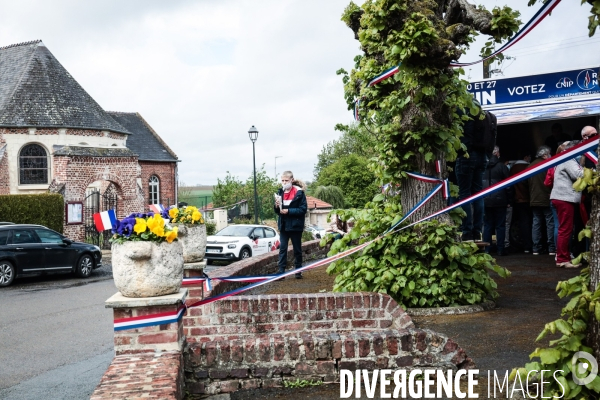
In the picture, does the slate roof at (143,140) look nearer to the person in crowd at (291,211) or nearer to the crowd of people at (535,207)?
the person in crowd at (291,211)

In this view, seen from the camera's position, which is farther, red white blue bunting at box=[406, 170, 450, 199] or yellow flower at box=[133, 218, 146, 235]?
red white blue bunting at box=[406, 170, 450, 199]

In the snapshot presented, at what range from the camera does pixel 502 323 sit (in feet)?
19.3

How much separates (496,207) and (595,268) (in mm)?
7594

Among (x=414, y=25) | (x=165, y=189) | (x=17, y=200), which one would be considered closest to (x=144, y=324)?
(x=414, y=25)

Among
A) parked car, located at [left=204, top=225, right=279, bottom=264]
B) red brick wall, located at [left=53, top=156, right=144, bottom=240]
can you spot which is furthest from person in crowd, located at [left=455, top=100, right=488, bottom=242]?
red brick wall, located at [left=53, top=156, right=144, bottom=240]

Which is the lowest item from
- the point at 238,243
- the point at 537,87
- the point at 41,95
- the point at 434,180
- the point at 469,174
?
the point at 238,243

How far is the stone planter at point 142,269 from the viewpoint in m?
4.46

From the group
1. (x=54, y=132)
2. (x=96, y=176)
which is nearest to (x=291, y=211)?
(x=96, y=176)

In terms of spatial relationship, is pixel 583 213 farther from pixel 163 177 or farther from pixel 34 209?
pixel 163 177

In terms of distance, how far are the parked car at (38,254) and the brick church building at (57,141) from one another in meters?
12.2

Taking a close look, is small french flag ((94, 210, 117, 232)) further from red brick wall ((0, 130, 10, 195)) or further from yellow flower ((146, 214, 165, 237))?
red brick wall ((0, 130, 10, 195))

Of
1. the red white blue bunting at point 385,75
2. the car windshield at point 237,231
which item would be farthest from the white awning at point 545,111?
the car windshield at point 237,231

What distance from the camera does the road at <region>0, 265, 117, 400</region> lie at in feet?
20.9

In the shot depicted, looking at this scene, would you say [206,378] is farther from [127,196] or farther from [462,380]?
[127,196]
